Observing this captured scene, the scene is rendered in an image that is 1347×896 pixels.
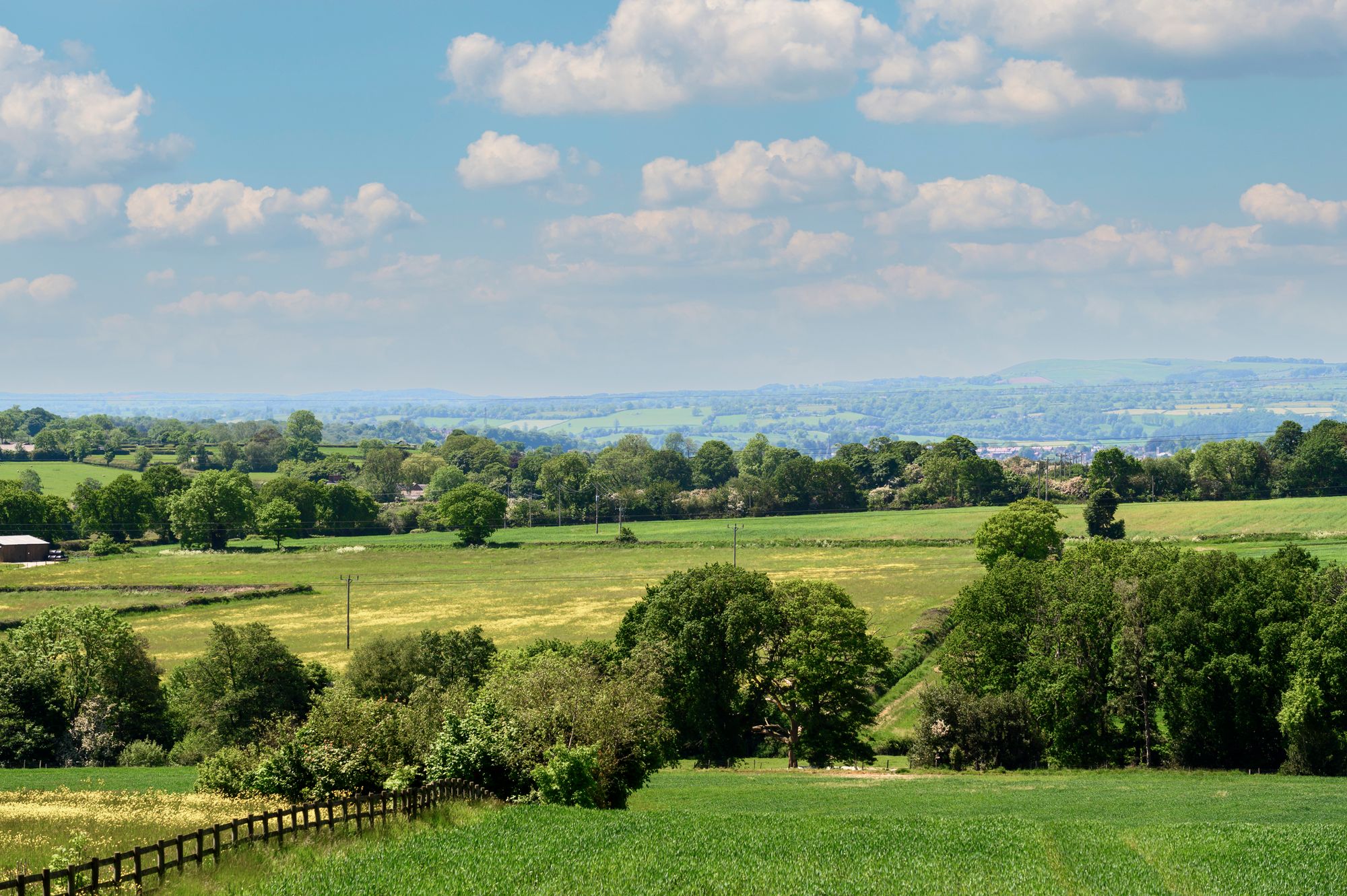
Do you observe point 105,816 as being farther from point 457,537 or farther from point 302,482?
point 302,482

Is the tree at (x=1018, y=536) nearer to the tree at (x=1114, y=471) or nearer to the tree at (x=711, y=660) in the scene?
the tree at (x=711, y=660)

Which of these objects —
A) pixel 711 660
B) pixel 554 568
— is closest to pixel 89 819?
pixel 711 660

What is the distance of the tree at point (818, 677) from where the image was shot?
58.0 metres

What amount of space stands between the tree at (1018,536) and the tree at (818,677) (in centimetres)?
5012

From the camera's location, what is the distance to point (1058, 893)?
79.9 ft

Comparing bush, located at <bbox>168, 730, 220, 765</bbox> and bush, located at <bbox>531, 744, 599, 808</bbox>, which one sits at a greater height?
bush, located at <bbox>531, 744, 599, 808</bbox>

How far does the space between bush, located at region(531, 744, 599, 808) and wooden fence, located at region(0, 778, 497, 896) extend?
1.47 metres

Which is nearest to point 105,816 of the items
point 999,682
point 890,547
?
point 999,682

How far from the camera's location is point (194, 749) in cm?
5303

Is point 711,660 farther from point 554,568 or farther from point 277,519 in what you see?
point 277,519

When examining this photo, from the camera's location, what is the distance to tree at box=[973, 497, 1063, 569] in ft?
353

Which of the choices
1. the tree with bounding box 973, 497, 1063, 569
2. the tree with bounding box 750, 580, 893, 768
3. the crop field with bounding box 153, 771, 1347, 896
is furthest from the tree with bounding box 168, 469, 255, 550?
the crop field with bounding box 153, 771, 1347, 896

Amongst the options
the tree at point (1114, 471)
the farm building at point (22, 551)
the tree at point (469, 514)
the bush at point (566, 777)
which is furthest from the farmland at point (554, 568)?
the bush at point (566, 777)

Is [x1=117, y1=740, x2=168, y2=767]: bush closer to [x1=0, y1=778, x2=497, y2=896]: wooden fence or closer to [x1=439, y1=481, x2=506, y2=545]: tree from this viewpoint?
[x1=0, y1=778, x2=497, y2=896]: wooden fence
